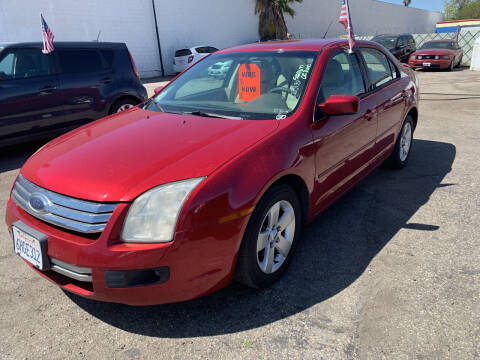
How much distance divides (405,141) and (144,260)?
394cm

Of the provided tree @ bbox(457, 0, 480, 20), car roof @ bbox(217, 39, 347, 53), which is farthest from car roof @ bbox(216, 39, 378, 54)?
tree @ bbox(457, 0, 480, 20)

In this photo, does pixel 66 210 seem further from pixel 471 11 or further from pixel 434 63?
pixel 471 11

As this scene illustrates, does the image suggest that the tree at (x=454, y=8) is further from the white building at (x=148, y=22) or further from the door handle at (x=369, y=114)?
the door handle at (x=369, y=114)

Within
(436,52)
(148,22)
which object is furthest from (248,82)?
(148,22)

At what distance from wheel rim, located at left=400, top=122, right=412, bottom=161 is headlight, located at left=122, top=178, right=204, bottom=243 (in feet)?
11.5

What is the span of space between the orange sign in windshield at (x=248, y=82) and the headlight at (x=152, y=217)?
1.34 metres

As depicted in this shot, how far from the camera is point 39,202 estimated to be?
87.1 inches

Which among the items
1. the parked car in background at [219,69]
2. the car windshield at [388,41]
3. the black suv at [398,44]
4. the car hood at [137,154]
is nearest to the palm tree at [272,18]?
the car windshield at [388,41]

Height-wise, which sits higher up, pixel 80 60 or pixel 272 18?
pixel 272 18

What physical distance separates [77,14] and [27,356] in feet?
59.7

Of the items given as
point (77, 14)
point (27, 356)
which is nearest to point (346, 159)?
point (27, 356)

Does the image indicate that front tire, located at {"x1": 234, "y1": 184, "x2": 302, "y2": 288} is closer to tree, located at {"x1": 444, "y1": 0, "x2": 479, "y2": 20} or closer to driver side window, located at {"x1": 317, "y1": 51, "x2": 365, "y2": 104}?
driver side window, located at {"x1": 317, "y1": 51, "x2": 365, "y2": 104}

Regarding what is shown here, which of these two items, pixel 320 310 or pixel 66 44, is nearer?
pixel 320 310

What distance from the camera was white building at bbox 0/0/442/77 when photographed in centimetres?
1570
